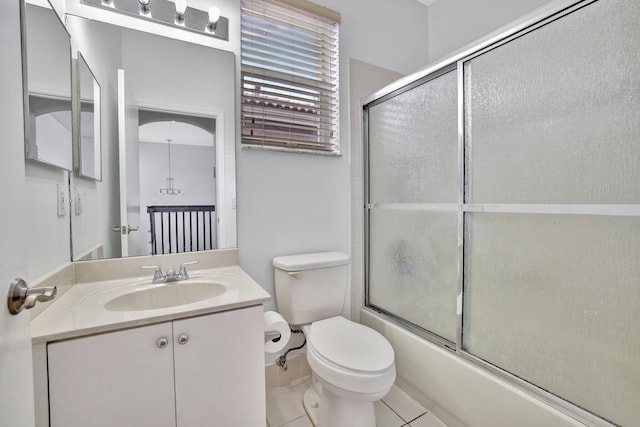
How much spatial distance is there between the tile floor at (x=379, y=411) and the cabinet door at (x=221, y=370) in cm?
44

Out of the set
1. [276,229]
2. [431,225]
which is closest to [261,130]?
[276,229]

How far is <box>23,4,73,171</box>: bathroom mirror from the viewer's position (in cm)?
92

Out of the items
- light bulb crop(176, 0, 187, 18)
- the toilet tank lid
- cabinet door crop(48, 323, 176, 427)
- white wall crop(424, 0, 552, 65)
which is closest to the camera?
cabinet door crop(48, 323, 176, 427)

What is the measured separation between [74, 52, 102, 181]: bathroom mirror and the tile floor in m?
1.43

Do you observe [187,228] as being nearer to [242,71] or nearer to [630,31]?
[242,71]

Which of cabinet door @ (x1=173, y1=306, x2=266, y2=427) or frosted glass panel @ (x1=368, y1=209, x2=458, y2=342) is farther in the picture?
frosted glass panel @ (x1=368, y1=209, x2=458, y2=342)

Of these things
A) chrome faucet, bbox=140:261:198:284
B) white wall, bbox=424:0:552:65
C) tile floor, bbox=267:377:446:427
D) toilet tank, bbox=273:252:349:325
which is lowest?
tile floor, bbox=267:377:446:427

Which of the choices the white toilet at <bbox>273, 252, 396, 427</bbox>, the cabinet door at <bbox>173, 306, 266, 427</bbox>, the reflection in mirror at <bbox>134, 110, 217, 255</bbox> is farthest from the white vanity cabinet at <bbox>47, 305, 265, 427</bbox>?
the reflection in mirror at <bbox>134, 110, 217, 255</bbox>

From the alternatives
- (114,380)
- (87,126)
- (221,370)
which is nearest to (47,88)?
(87,126)

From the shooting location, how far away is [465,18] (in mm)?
2016

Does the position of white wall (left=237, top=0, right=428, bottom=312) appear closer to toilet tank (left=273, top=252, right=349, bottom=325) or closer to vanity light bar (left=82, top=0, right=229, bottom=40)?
toilet tank (left=273, top=252, right=349, bottom=325)

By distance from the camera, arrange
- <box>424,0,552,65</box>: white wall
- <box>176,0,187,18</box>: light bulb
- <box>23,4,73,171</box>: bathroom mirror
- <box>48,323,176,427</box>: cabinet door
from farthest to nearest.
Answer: <box>424,0,552,65</box>: white wall < <box>176,0,187,18</box>: light bulb < <box>23,4,73,171</box>: bathroom mirror < <box>48,323,176,427</box>: cabinet door

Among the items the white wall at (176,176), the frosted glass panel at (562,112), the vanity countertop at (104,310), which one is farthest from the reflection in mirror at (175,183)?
the frosted glass panel at (562,112)

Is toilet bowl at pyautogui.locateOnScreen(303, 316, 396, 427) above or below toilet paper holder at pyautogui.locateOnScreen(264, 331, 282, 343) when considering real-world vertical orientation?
below
